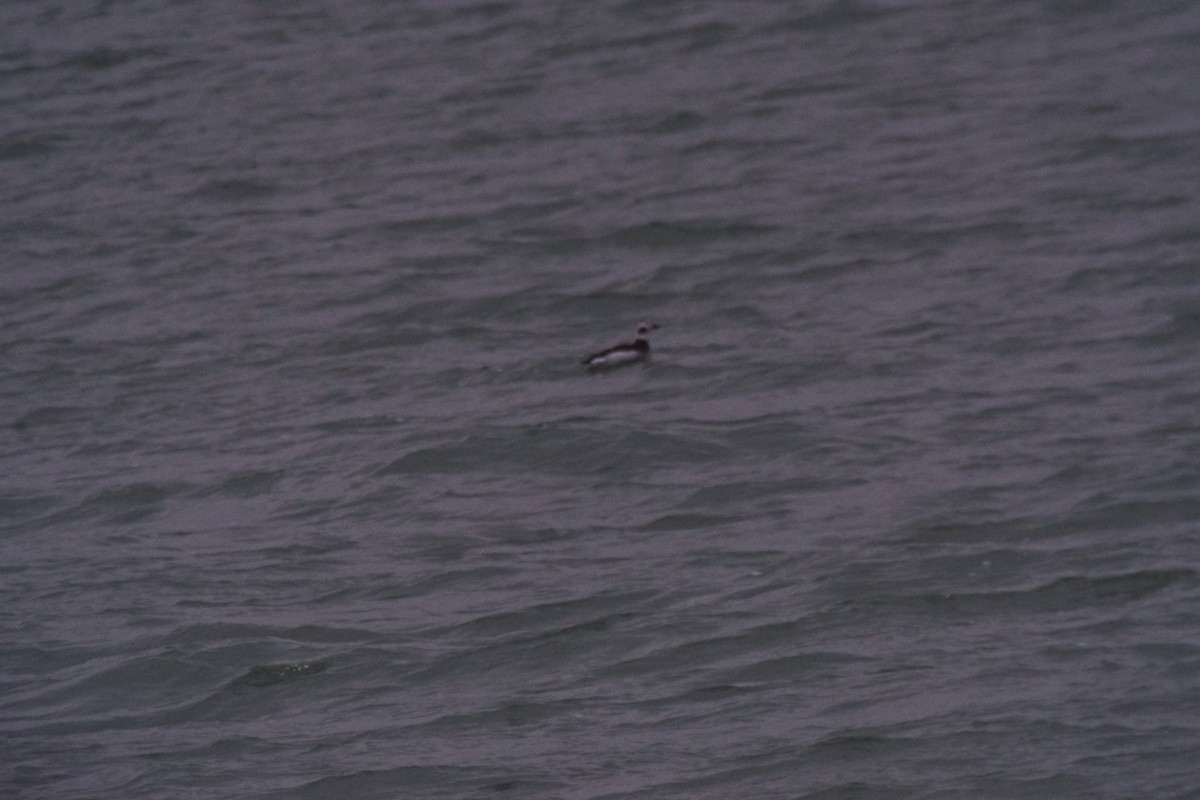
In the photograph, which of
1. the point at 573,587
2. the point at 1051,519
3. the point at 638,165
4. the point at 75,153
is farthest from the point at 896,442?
the point at 75,153

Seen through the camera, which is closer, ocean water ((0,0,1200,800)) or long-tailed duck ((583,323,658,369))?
ocean water ((0,0,1200,800))

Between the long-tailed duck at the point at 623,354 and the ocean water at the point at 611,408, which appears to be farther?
the long-tailed duck at the point at 623,354

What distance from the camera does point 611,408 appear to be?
11484 millimetres

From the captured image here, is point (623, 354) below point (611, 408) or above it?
above

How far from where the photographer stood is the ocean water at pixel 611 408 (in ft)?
24.4

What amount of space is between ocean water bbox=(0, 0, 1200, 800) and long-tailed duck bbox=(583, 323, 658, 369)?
0.12 m

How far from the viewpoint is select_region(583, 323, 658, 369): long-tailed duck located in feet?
39.4

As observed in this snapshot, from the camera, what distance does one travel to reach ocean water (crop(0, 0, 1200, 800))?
24.4 ft

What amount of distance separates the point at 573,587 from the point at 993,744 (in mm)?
2352

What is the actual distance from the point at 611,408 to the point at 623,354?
59cm

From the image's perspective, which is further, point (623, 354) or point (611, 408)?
point (623, 354)

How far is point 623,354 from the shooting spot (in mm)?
11992

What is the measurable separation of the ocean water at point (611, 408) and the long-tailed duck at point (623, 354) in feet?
0.40

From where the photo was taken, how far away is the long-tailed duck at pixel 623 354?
12008 millimetres
